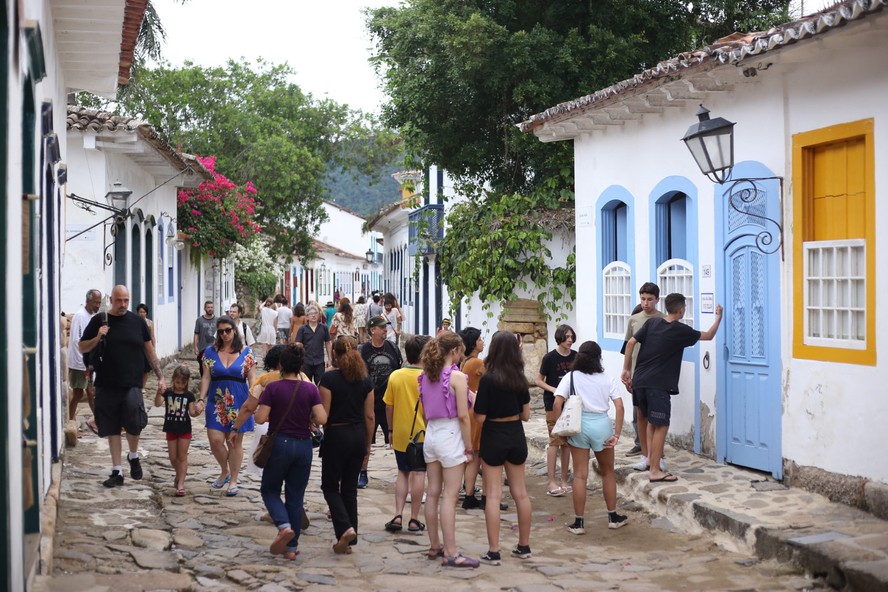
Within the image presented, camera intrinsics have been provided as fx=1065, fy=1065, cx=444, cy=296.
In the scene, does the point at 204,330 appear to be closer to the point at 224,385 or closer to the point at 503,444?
the point at 224,385

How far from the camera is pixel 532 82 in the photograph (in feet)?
60.2

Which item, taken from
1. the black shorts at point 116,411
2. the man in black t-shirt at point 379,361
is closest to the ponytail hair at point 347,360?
the man in black t-shirt at point 379,361

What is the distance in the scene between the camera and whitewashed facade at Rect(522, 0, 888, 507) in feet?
26.1

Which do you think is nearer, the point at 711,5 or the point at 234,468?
the point at 234,468

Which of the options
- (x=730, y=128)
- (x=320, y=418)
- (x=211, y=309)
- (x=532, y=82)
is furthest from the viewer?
(x=532, y=82)

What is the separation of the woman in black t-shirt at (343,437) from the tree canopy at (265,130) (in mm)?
28653

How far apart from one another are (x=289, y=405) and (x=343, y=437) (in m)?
0.51

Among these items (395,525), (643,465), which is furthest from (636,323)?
(395,525)

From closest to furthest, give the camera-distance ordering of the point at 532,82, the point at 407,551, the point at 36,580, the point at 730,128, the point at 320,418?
1. the point at 36,580
2. the point at 320,418
3. the point at 407,551
4. the point at 730,128
5. the point at 532,82

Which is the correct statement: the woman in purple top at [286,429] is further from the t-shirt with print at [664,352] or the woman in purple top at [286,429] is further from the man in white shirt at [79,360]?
the man in white shirt at [79,360]

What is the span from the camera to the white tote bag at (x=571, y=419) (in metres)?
8.04

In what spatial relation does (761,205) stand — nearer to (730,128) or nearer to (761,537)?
(730,128)

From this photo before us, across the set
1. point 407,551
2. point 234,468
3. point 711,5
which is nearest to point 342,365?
point 407,551

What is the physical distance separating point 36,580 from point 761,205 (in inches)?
259
